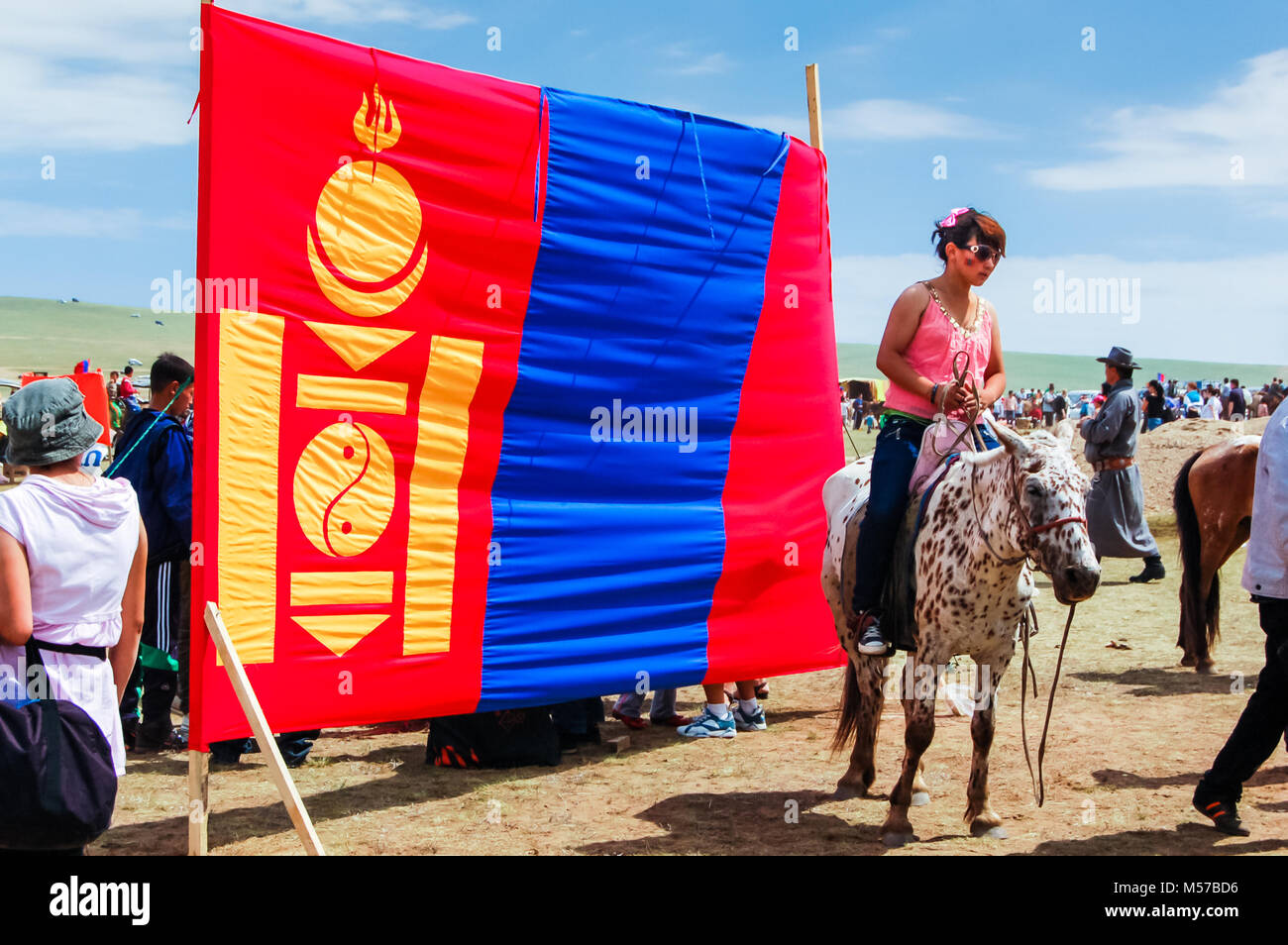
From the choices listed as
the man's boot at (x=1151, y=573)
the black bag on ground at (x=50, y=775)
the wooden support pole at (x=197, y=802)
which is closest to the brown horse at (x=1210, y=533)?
the man's boot at (x=1151, y=573)

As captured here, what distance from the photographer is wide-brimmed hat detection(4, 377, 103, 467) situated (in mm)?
3303

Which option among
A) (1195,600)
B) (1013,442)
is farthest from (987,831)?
(1195,600)

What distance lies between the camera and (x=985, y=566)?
5.15 metres

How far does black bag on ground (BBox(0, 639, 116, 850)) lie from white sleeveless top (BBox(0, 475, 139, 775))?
5cm

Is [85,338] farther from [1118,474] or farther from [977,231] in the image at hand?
[977,231]

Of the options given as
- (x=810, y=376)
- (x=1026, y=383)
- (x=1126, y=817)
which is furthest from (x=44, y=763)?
(x=1026, y=383)

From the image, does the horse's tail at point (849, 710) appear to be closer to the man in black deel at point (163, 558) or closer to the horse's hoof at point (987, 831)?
the horse's hoof at point (987, 831)

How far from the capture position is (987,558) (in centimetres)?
512

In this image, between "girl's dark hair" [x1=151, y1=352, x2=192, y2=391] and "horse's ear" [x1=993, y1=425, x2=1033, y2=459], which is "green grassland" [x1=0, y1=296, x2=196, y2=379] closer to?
"girl's dark hair" [x1=151, y1=352, x2=192, y2=391]

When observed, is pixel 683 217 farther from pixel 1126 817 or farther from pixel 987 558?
pixel 1126 817

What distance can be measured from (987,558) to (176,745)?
535cm

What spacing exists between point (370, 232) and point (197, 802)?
2.92m

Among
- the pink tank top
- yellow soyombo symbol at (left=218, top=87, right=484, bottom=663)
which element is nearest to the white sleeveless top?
yellow soyombo symbol at (left=218, top=87, right=484, bottom=663)

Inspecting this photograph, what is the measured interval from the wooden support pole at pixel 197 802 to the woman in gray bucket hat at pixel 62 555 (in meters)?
1.67
